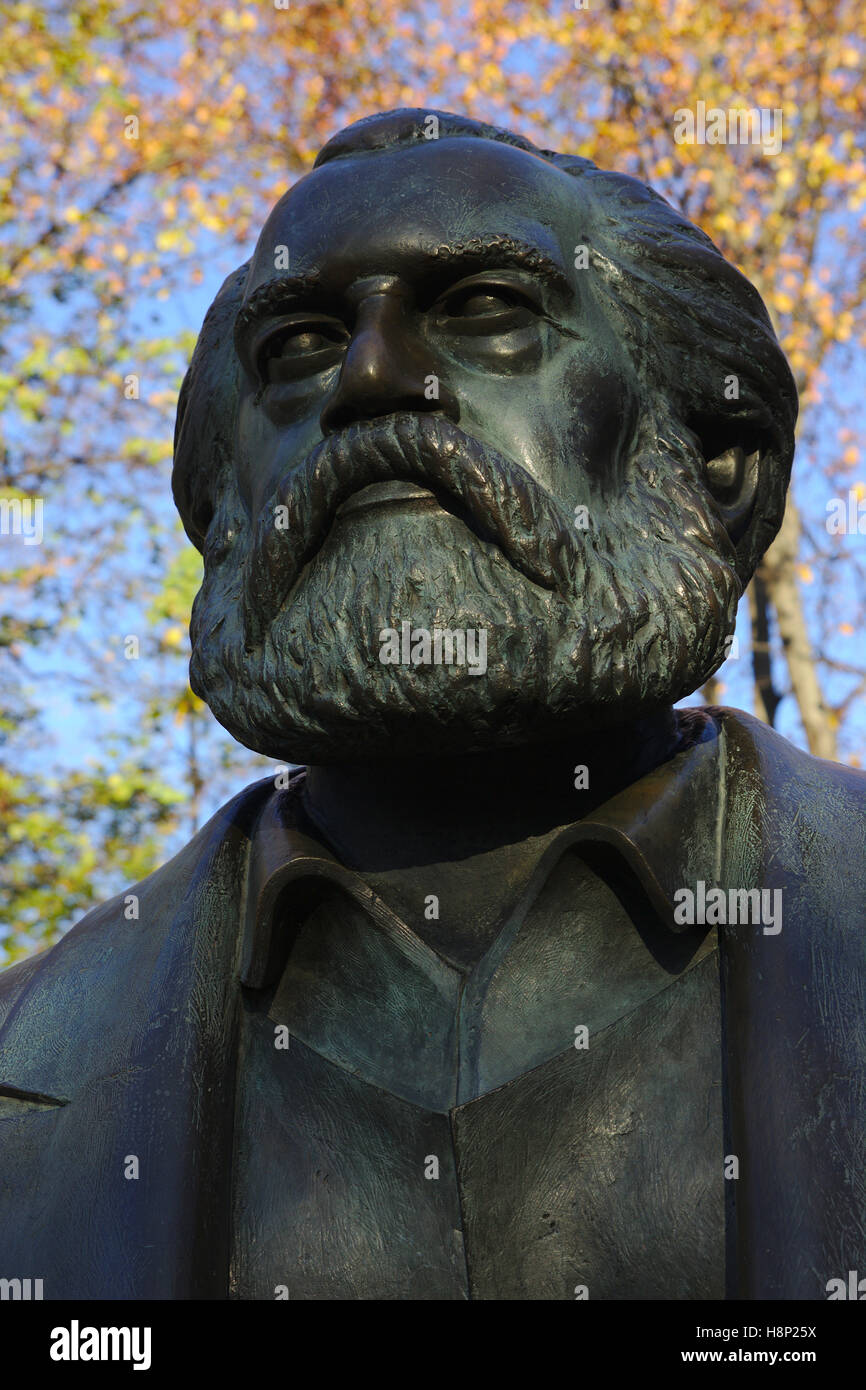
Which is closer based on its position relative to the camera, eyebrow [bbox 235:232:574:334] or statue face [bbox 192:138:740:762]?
statue face [bbox 192:138:740:762]

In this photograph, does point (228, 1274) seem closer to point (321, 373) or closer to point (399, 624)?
point (399, 624)

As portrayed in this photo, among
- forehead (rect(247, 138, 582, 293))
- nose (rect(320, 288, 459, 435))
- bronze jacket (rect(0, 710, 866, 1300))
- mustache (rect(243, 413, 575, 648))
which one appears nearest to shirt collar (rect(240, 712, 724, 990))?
bronze jacket (rect(0, 710, 866, 1300))

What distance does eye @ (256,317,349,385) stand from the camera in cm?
322

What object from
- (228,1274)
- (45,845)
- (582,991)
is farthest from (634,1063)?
(45,845)

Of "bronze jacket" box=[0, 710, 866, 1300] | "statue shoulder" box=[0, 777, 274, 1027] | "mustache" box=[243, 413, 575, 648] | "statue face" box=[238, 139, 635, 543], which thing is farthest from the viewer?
"statue shoulder" box=[0, 777, 274, 1027]

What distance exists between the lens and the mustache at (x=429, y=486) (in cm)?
295

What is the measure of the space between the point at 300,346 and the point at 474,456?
1.64ft

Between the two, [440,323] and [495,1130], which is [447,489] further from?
[495,1130]

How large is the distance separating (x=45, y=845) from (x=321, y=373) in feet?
33.1

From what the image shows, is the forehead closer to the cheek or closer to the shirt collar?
the cheek

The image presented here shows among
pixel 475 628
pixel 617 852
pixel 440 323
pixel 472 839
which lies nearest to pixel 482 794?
pixel 472 839

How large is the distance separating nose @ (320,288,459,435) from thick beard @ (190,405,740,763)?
0.65 feet

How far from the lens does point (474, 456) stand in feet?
9.70

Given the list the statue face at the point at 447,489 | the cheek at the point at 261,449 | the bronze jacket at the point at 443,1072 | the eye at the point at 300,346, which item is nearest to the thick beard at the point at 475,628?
the statue face at the point at 447,489
